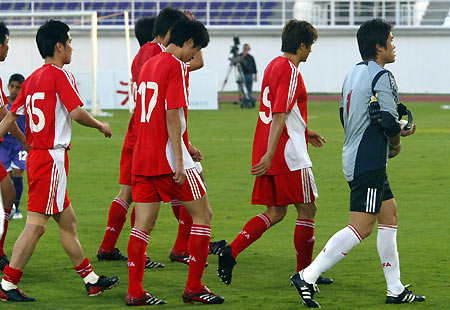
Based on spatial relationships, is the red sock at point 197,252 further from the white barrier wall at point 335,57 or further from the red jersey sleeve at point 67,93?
the white barrier wall at point 335,57

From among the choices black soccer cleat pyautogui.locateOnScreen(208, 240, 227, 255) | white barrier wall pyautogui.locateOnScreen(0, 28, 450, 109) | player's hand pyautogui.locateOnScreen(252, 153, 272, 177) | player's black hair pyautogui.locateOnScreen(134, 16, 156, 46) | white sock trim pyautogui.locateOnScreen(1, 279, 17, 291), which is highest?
player's black hair pyautogui.locateOnScreen(134, 16, 156, 46)

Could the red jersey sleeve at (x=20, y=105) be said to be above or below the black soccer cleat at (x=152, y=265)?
above

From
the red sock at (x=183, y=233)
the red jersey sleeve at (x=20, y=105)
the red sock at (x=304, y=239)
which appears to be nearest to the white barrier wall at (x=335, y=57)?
the red sock at (x=183, y=233)

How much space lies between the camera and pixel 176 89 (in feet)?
18.9

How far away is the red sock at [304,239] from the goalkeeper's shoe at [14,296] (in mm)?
1953

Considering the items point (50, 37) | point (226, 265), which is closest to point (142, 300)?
point (226, 265)

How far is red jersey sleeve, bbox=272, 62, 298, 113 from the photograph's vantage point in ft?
20.9

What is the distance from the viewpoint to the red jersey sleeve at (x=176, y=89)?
5.75m

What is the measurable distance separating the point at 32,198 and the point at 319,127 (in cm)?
1588

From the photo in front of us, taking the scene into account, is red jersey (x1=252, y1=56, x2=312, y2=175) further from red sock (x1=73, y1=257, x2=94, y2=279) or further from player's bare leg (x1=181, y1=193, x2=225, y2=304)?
red sock (x1=73, y1=257, x2=94, y2=279)

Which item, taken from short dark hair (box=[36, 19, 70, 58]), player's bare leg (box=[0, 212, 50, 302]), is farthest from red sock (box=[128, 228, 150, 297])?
short dark hair (box=[36, 19, 70, 58])

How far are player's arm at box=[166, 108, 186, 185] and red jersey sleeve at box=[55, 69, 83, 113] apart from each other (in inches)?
25.9

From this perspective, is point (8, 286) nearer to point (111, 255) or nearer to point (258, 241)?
point (111, 255)

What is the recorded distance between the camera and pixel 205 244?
6012 mm
